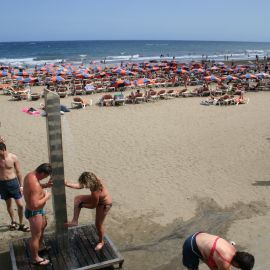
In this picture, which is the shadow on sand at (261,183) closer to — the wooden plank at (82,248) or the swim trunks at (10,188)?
the wooden plank at (82,248)

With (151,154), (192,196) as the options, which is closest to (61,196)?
(192,196)

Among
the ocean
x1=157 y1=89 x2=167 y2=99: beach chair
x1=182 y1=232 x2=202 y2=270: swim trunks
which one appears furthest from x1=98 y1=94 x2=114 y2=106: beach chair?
the ocean

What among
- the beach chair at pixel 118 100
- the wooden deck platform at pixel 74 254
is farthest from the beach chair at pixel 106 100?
the wooden deck platform at pixel 74 254

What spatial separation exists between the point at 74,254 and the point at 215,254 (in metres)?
2.05

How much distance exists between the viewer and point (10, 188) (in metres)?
5.44

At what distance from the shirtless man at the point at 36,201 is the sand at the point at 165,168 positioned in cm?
108

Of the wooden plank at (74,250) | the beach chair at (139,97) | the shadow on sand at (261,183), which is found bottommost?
the shadow on sand at (261,183)

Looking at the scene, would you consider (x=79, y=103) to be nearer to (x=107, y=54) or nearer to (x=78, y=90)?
(x=78, y=90)

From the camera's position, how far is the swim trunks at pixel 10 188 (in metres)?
5.40

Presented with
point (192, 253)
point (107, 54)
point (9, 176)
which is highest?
point (107, 54)

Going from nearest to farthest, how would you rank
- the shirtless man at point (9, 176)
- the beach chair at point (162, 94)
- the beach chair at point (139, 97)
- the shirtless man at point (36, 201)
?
1. the shirtless man at point (36, 201)
2. the shirtless man at point (9, 176)
3. the beach chair at point (139, 97)
4. the beach chair at point (162, 94)

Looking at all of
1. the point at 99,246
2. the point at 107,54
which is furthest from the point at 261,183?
the point at 107,54

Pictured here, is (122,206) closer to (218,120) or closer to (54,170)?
(54,170)

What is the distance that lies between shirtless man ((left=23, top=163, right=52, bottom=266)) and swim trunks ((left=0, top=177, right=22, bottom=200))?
3.50ft
